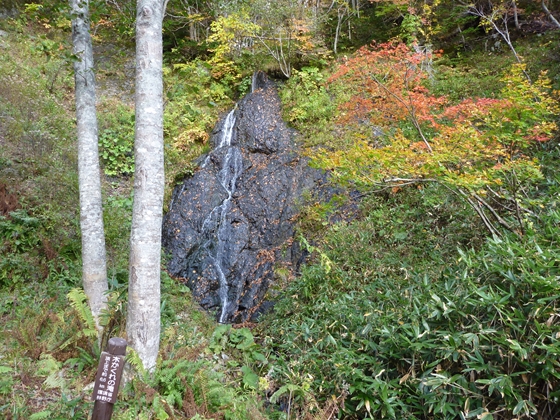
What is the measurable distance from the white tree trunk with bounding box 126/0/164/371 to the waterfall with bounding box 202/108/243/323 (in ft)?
10.8

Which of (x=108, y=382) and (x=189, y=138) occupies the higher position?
(x=189, y=138)

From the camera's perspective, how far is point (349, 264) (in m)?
5.88

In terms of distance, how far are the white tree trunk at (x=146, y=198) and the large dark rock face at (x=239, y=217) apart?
319cm

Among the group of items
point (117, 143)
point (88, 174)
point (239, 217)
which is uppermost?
point (117, 143)

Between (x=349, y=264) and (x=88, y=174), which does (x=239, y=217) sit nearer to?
(x=349, y=264)

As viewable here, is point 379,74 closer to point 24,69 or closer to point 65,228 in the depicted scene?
point 65,228

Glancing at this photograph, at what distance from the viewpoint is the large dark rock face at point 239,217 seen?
7.17m

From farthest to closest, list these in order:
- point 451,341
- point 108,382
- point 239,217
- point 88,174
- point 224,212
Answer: point 224,212, point 239,217, point 88,174, point 451,341, point 108,382

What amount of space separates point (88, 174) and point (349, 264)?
167 inches

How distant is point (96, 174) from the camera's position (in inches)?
194

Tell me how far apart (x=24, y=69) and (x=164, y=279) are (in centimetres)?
869

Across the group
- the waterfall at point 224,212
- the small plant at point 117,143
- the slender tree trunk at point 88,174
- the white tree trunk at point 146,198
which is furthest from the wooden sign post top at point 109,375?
the small plant at point 117,143

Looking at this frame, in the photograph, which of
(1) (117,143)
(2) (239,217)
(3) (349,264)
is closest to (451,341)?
(3) (349,264)

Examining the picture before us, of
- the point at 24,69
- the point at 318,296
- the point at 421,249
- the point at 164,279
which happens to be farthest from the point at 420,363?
the point at 24,69
